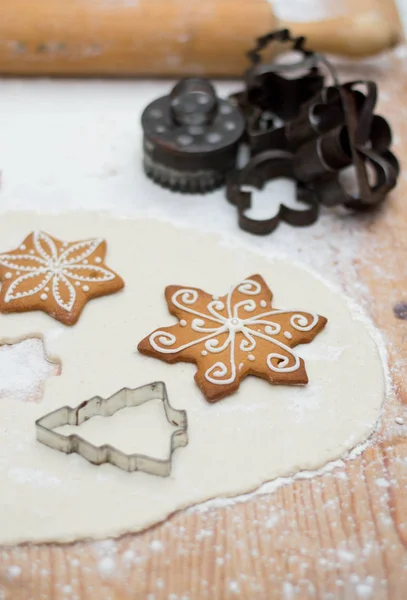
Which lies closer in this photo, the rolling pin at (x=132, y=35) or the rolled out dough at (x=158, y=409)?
the rolled out dough at (x=158, y=409)

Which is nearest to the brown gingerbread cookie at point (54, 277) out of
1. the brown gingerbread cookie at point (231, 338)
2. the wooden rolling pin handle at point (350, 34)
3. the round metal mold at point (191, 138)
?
the brown gingerbread cookie at point (231, 338)

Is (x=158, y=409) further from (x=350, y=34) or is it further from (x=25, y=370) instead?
(x=350, y=34)

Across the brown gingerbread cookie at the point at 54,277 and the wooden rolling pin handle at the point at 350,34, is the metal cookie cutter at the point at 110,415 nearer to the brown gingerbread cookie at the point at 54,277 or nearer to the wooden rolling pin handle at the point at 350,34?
the brown gingerbread cookie at the point at 54,277

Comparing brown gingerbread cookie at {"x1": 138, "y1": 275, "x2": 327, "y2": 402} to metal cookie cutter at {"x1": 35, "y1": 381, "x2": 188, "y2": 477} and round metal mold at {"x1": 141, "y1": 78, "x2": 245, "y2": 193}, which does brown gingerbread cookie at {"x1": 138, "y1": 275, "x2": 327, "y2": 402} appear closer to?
metal cookie cutter at {"x1": 35, "y1": 381, "x2": 188, "y2": 477}

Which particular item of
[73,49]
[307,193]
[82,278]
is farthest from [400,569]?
[73,49]

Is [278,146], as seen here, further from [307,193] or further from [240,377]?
[240,377]

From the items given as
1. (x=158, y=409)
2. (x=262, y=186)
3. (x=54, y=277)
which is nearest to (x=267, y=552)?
(x=158, y=409)

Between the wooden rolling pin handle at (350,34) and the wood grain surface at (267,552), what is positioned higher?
the wooden rolling pin handle at (350,34)
